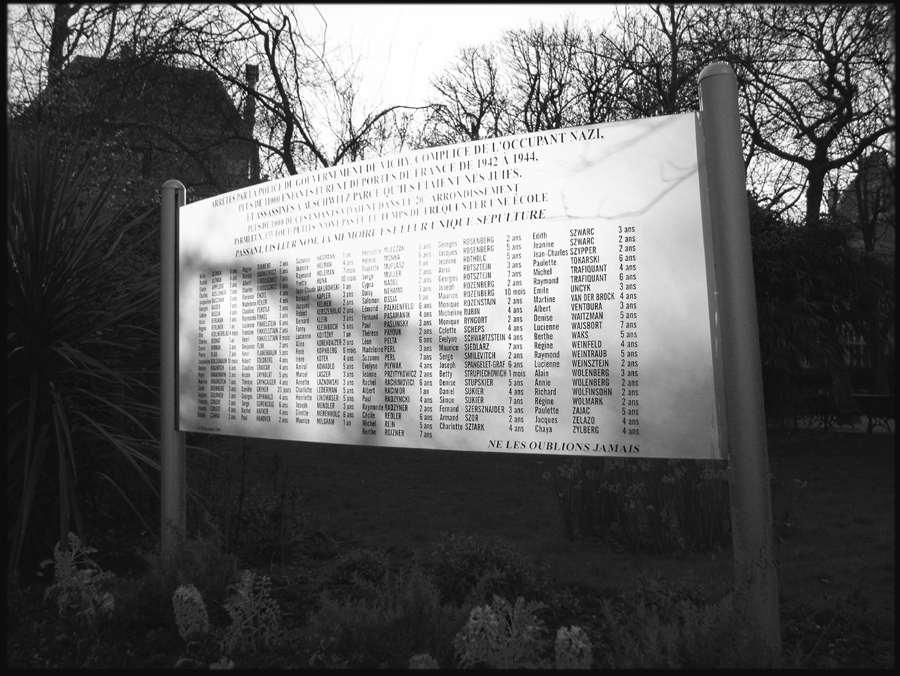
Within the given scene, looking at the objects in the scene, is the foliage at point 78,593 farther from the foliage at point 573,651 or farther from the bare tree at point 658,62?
the bare tree at point 658,62

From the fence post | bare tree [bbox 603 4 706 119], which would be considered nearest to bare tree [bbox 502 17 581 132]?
bare tree [bbox 603 4 706 119]

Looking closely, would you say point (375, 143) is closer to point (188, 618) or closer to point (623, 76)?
point (623, 76)

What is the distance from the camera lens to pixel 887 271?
40.9ft

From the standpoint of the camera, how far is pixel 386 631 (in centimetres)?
304

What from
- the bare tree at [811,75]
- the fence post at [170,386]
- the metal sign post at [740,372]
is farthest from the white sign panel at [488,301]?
the bare tree at [811,75]

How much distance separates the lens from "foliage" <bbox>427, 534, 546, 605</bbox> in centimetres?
386

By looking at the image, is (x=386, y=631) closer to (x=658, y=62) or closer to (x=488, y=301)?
(x=488, y=301)

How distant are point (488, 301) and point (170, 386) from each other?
2202mm

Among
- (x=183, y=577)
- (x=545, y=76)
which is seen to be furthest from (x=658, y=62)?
(x=183, y=577)

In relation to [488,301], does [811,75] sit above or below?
above

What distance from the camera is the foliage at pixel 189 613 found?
126 inches

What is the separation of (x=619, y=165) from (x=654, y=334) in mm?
680

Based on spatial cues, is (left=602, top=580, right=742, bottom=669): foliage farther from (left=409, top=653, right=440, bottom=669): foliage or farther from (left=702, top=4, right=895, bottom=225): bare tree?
(left=702, top=4, right=895, bottom=225): bare tree

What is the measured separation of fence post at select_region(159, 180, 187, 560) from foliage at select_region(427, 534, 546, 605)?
1456mm
